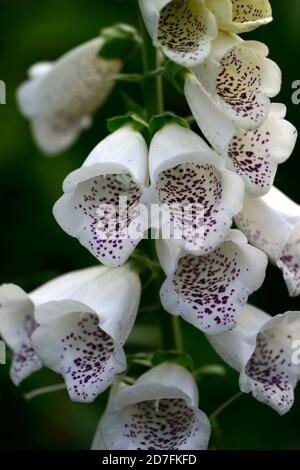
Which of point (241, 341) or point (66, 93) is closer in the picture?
point (241, 341)

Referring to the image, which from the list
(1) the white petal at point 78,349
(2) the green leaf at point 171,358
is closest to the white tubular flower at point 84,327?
(1) the white petal at point 78,349

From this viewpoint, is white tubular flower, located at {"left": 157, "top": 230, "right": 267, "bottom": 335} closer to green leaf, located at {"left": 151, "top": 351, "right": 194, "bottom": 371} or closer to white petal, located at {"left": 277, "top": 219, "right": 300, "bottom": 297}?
white petal, located at {"left": 277, "top": 219, "right": 300, "bottom": 297}

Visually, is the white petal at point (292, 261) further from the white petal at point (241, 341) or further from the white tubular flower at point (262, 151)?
the white tubular flower at point (262, 151)

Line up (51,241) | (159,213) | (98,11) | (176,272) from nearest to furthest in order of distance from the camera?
(159,213), (176,272), (51,241), (98,11)

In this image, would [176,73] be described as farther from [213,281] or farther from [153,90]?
[213,281]

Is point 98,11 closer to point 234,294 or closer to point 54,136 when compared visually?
point 54,136

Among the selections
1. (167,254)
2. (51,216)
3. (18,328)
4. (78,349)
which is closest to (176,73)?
(167,254)

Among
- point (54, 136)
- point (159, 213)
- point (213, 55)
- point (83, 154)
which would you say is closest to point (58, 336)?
point (159, 213)
